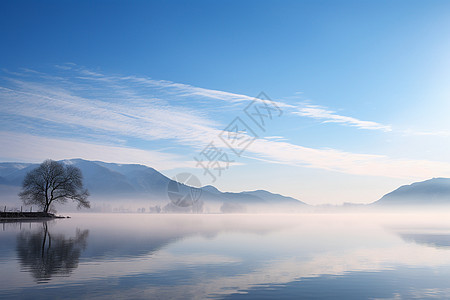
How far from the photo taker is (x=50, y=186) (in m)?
120

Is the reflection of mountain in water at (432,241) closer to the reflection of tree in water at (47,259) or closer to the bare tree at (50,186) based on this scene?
the reflection of tree in water at (47,259)

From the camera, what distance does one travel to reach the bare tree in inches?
4663

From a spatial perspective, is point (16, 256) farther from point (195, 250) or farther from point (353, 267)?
point (353, 267)

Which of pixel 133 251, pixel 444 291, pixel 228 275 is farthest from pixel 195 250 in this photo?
pixel 444 291

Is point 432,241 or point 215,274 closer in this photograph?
point 215,274

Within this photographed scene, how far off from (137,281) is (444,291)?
16989 mm

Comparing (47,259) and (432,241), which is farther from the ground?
(47,259)

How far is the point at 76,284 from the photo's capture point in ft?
70.0

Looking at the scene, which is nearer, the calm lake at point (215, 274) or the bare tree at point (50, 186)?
the calm lake at point (215, 274)

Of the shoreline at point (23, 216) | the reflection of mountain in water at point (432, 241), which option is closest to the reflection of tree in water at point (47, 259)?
the reflection of mountain in water at point (432, 241)

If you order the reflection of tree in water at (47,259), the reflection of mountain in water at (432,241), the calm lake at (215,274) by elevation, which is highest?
the reflection of tree in water at (47,259)

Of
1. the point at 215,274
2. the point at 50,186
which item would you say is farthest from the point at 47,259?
the point at 50,186

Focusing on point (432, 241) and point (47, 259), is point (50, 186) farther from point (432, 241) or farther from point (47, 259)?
point (432, 241)

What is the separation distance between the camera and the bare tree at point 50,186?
11844cm
